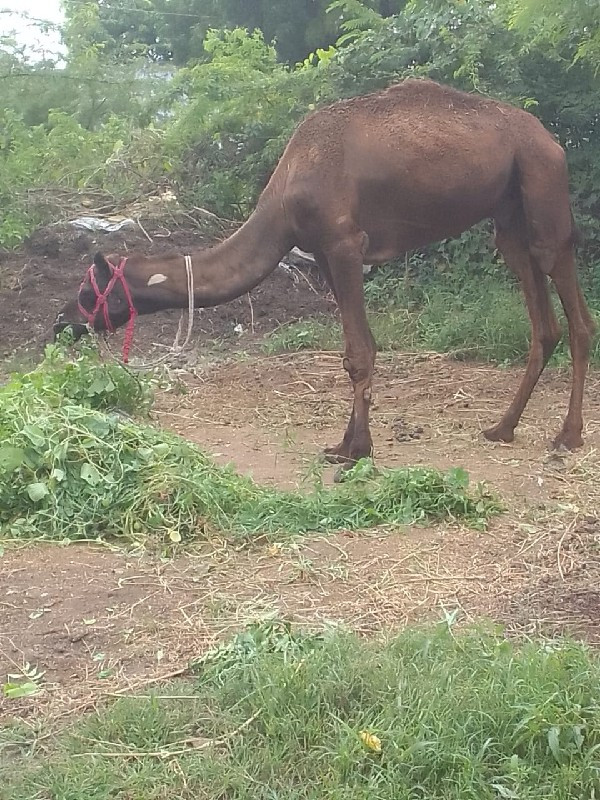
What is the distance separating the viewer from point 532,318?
660 cm

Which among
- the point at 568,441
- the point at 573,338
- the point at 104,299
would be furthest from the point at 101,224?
the point at 568,441

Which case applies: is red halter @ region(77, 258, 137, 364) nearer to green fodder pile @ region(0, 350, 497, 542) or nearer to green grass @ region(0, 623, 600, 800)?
green fodder pile @ region(0, 350, 497, 542)

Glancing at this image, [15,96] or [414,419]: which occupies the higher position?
[15,96]

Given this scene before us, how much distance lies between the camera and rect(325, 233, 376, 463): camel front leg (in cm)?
575

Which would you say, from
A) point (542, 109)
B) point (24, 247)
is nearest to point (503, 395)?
point (542, 109)

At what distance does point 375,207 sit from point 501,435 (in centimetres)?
170

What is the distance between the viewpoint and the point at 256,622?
3.67 meters

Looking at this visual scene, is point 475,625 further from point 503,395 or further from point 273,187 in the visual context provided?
point 503,395

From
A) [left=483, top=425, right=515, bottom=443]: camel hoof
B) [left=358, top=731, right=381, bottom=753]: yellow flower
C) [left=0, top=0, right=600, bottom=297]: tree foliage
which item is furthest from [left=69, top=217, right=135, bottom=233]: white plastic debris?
[left=358, top=731, right=381, bottom=753]: yellow flower

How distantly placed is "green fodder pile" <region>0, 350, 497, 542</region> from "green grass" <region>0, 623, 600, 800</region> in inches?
60.5

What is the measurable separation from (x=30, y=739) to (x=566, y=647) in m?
1.70

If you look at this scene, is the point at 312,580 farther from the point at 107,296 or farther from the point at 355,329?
the point at 107,296

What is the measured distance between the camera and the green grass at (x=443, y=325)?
8.78 metres

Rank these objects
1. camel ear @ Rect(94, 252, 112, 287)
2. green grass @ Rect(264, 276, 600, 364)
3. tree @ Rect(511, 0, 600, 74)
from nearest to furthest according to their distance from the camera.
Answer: camel ear @ Rect(94, 252, 112, 287) < tree @ Rect(511, 0, 600, 74) < green grass @ Rect(264, 276, 600, 364)
